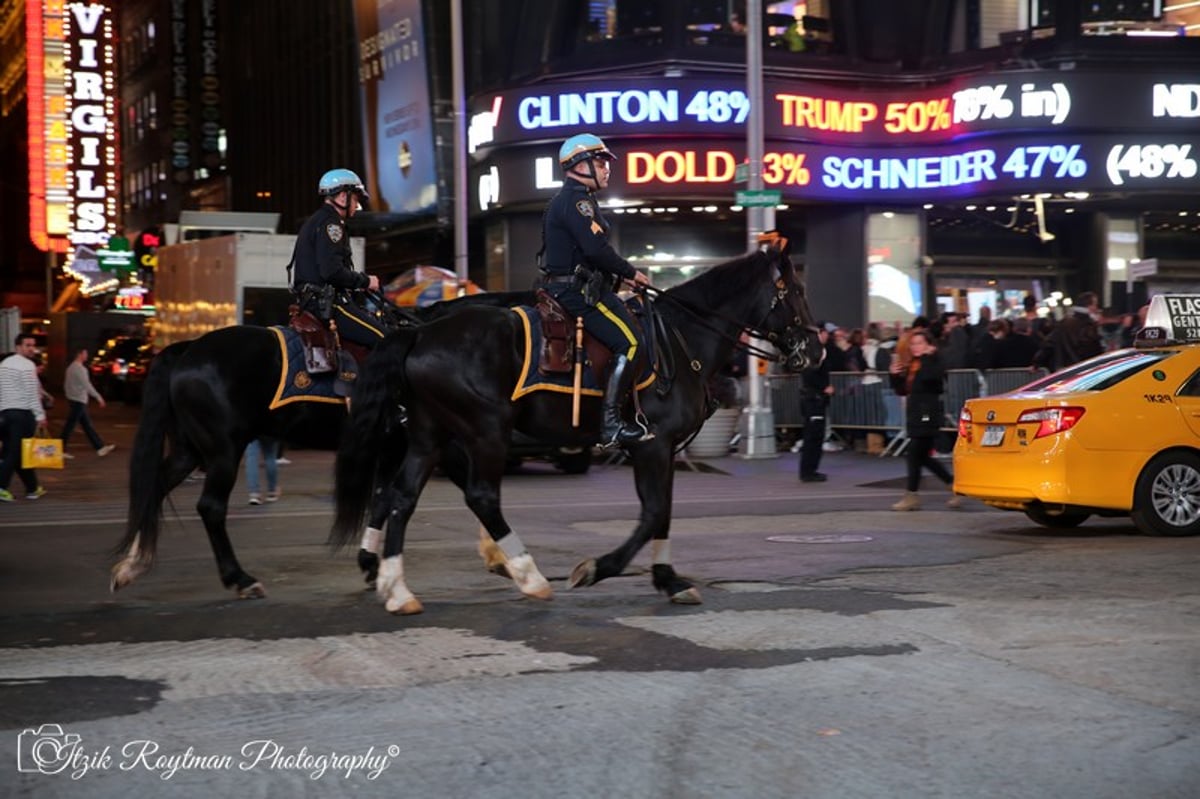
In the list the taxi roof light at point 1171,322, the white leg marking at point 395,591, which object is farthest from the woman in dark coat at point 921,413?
the white leg marking at point 395,591

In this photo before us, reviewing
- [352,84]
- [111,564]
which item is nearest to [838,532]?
[111,564]

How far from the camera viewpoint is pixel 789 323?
33.9 ft

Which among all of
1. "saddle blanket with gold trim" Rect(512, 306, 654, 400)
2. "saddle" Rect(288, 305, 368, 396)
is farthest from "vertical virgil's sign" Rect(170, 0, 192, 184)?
"saddle blanket with gold trim" Rect(512, 306, 654, 400)

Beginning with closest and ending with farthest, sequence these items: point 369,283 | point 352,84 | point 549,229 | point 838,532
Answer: point 549,229 < point 369,283 < point 838,532 < point 352,84

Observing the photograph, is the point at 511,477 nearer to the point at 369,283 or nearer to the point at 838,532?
the point at 838,532

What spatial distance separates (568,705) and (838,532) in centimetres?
719

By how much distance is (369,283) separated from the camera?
10516mm

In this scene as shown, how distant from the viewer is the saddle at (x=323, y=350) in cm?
1023

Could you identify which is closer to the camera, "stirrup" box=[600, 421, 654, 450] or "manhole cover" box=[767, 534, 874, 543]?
"stirrup" box=[600, 421, 654, 450]

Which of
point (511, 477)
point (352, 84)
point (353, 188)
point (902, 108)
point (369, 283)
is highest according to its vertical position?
point (352, 84)

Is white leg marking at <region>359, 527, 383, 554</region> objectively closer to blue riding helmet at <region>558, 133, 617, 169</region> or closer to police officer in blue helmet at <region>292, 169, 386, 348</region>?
police officer in blue helmet at <region>292, 169, 386, 348</region>

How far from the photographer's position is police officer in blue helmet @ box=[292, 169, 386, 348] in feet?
33.8

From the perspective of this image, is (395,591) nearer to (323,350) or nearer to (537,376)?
(537,376)

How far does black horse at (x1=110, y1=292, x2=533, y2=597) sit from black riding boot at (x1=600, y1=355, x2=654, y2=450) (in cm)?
146
